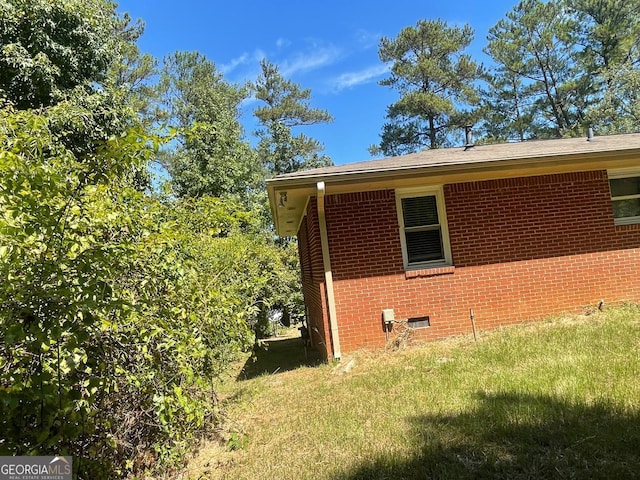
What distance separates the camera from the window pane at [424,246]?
771cm

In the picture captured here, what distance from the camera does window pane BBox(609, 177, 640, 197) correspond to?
802 centimetres

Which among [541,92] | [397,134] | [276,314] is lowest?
[276,314]

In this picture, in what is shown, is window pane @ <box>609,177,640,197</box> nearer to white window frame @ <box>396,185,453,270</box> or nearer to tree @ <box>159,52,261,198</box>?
white window frame @ <box>396,185,453,270</box>

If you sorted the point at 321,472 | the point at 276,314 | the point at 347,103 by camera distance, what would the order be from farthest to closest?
the point at 347,103 → the point at 276,314 → the point at 321,472

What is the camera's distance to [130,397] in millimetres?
3342

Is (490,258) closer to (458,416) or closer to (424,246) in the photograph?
(424,246)

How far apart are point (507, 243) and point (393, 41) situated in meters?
23.9

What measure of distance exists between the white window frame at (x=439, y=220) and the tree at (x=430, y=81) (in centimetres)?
2081

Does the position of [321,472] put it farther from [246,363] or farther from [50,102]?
[50,102]

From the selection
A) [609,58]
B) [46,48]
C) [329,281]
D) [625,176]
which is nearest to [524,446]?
[329,281]

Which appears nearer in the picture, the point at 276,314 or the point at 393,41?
the point at 276,314

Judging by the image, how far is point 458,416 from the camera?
4.00 m

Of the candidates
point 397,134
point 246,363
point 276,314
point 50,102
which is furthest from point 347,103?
point 246,363

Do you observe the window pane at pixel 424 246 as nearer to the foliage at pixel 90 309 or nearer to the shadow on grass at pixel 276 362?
the shadow on grass at pixel 276 362
